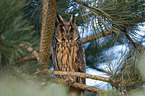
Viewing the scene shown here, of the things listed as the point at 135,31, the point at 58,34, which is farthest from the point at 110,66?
the point at 58,34

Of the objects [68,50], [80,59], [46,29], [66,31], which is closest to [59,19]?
[66,31]

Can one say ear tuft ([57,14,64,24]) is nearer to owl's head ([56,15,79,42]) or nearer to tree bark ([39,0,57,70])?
owl's head ([56,15,79,42])

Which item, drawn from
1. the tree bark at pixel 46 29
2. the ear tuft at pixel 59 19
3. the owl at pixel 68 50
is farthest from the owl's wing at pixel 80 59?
the tree bark at pixel 46 29

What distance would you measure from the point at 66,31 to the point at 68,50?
0.65 ft

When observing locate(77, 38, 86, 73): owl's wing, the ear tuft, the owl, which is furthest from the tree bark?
locate(77, 38, 86, 73): owl's wing

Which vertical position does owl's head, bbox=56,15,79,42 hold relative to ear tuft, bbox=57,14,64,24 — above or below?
below

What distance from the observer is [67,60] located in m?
1.69

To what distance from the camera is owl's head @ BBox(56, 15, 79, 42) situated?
5.25 ft

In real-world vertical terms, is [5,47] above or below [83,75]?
above

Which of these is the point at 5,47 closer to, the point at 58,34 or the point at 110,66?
the point at 110,66

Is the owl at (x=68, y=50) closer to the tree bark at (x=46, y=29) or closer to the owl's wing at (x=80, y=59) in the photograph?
the owl's wing at (x=80, y=59)

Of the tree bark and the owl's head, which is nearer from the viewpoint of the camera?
the tree bark

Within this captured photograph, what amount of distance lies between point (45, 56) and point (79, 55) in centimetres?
90

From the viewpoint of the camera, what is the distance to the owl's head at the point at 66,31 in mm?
1599
